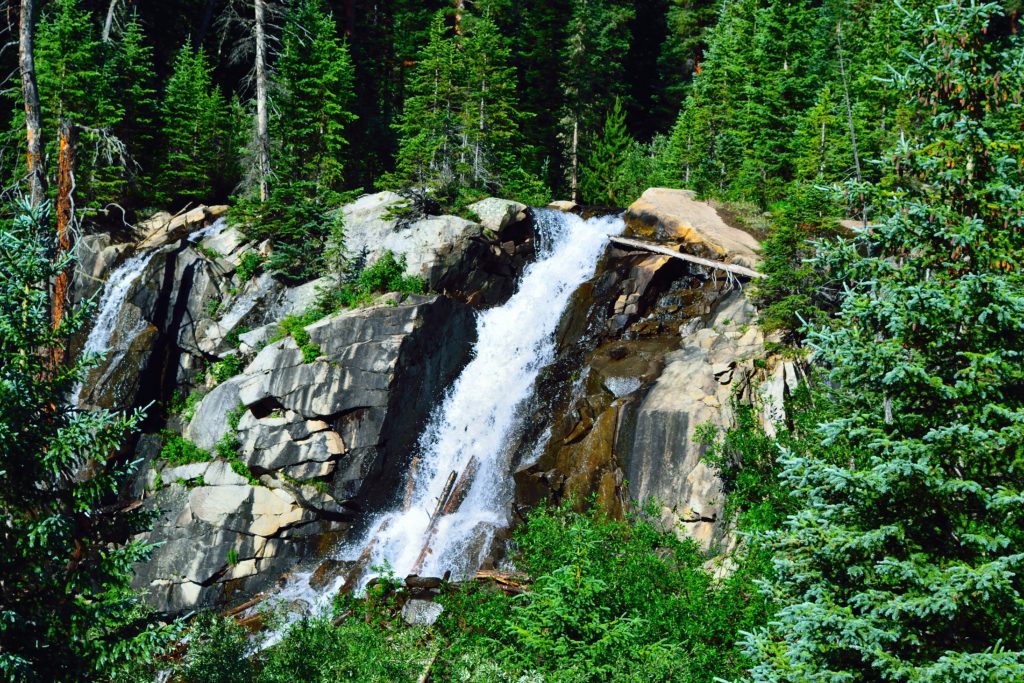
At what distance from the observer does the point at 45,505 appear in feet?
30.9

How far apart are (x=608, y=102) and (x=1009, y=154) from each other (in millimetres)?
36587

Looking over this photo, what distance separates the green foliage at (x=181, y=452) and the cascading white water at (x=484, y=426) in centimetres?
544

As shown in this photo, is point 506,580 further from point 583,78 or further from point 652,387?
point 583,78

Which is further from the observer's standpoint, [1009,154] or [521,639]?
[521,639]

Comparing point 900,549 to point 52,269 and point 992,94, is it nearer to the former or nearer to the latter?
point 992,94

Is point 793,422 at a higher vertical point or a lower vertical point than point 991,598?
lower

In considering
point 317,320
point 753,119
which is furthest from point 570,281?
point 753,119

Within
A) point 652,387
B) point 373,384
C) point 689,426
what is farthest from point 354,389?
point 689,426

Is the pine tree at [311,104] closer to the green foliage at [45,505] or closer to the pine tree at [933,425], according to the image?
the green foliage at [45,505]

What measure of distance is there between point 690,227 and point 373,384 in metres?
11.4

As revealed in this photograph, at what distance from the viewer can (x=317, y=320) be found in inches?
922

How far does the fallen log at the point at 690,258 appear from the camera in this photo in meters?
21.8

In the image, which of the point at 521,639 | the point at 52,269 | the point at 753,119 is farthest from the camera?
the point at 753,119

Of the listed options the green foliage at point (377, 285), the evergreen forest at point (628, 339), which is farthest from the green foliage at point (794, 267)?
the green foliage at point (377, 285)
